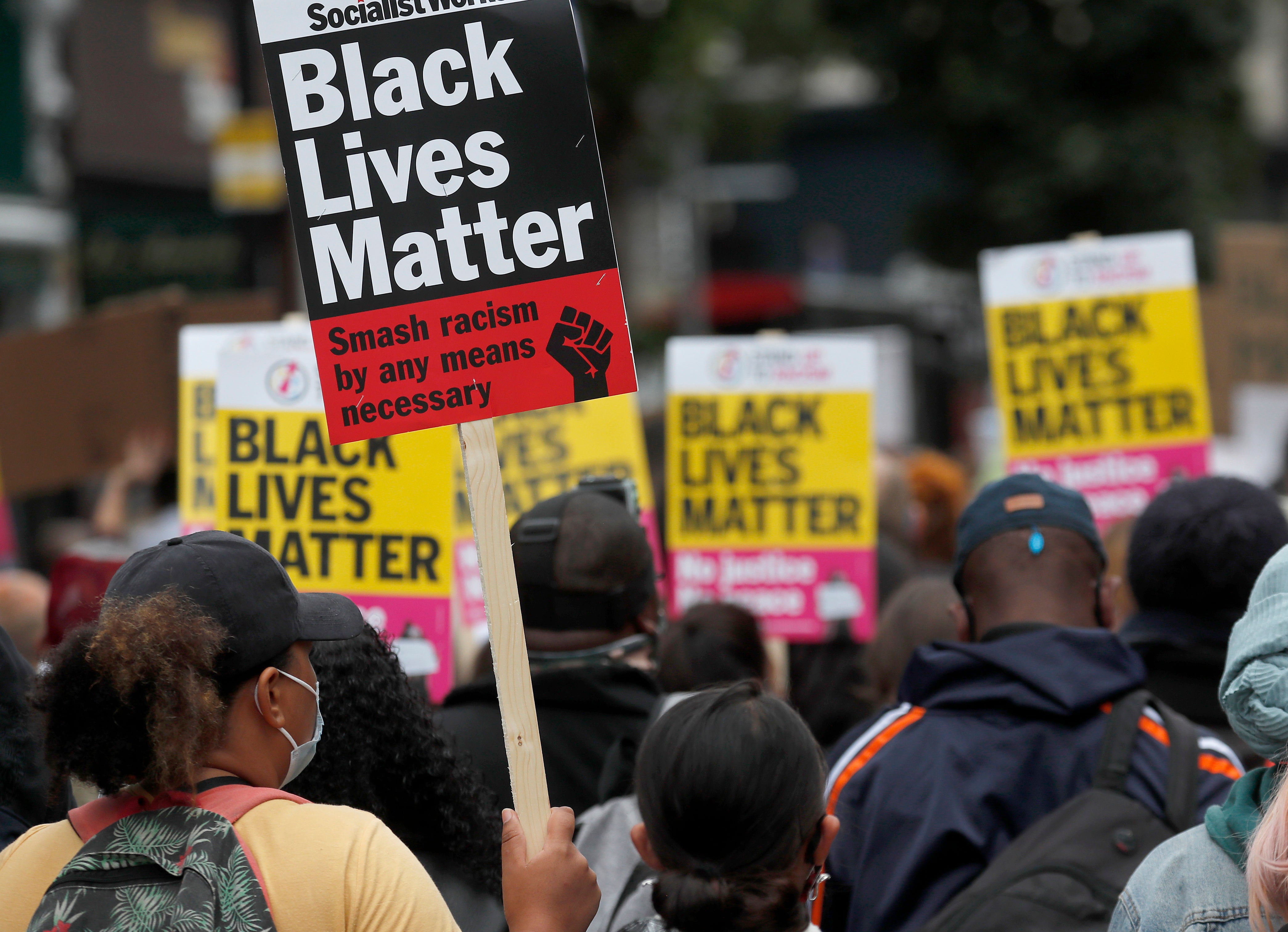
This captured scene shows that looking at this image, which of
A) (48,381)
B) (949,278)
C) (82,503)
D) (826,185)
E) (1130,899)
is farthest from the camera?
(826,185)

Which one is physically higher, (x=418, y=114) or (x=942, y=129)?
(x=942, y=129)

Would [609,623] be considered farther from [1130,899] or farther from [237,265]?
[237,265]

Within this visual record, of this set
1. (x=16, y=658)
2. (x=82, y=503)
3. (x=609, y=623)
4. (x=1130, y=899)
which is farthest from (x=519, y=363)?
(x=82, y=503)

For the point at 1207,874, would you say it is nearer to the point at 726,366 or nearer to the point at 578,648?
the point at 578,648

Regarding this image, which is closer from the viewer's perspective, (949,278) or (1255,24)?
(1255,24)

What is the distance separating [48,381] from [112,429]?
1.38 feet

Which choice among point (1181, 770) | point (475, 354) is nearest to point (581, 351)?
point (475, 354)

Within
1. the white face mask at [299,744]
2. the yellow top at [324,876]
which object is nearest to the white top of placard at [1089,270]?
the white face mask at [299,744]

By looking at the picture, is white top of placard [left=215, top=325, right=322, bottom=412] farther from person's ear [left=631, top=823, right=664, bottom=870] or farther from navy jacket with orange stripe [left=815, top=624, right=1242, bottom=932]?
person's ear [left=631, top=823, right=664, bottom=870]

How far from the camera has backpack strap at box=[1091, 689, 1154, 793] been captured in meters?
2.66

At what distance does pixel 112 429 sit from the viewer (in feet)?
22.7

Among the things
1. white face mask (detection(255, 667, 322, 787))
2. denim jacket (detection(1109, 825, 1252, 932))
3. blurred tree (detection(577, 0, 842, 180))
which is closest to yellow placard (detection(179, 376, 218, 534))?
white face mask (detection(255, 667, 322, 787))

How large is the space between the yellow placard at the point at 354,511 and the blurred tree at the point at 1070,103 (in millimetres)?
12284

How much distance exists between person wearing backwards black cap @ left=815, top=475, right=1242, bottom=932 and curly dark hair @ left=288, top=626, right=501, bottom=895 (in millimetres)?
660
